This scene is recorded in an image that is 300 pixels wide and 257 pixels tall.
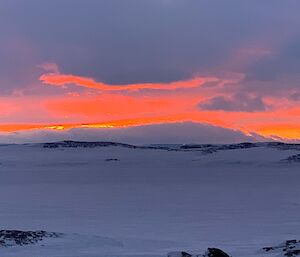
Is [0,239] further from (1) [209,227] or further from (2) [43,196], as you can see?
(2) [43,196]

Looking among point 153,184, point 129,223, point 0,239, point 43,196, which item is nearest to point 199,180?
point 153,184

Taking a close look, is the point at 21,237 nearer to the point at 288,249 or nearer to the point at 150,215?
the point at 288,249

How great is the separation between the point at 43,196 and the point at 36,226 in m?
11.0

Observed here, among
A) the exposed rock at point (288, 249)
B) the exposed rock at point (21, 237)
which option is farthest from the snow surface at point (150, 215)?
the exposed rock at point (288, 249)

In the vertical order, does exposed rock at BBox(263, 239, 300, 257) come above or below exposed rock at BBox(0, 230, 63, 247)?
above

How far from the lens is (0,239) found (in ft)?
58.7

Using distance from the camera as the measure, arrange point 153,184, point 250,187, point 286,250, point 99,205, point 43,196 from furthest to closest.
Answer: point 153,184
point 250,187
point 43,196
point 99,205
point 286,250

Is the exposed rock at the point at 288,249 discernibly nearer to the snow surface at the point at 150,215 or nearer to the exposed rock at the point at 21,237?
the snow surface at the point at 150,215

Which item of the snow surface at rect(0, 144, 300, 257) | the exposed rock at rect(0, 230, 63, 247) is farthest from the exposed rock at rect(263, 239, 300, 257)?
the exposed rock at rect(0, 230, 63, 247)

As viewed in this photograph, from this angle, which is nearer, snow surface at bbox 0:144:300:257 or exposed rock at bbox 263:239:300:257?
exposed rock at bbox 263:239:300:257

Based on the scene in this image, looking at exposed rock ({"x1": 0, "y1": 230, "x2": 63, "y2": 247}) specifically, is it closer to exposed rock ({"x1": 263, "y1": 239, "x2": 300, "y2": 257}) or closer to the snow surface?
the snow surface

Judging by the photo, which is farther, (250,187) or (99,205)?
(250,187)

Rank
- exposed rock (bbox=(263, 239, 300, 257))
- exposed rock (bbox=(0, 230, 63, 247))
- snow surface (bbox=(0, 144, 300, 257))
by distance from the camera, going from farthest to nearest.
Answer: snow surface (bbox=(0, 144, 300, 257))
exposed rock (bbox=(0, 230, 63, 247))
exposed rock (bbox=(263, 239, 300, 257))

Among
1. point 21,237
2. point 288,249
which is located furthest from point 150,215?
point 288,249
